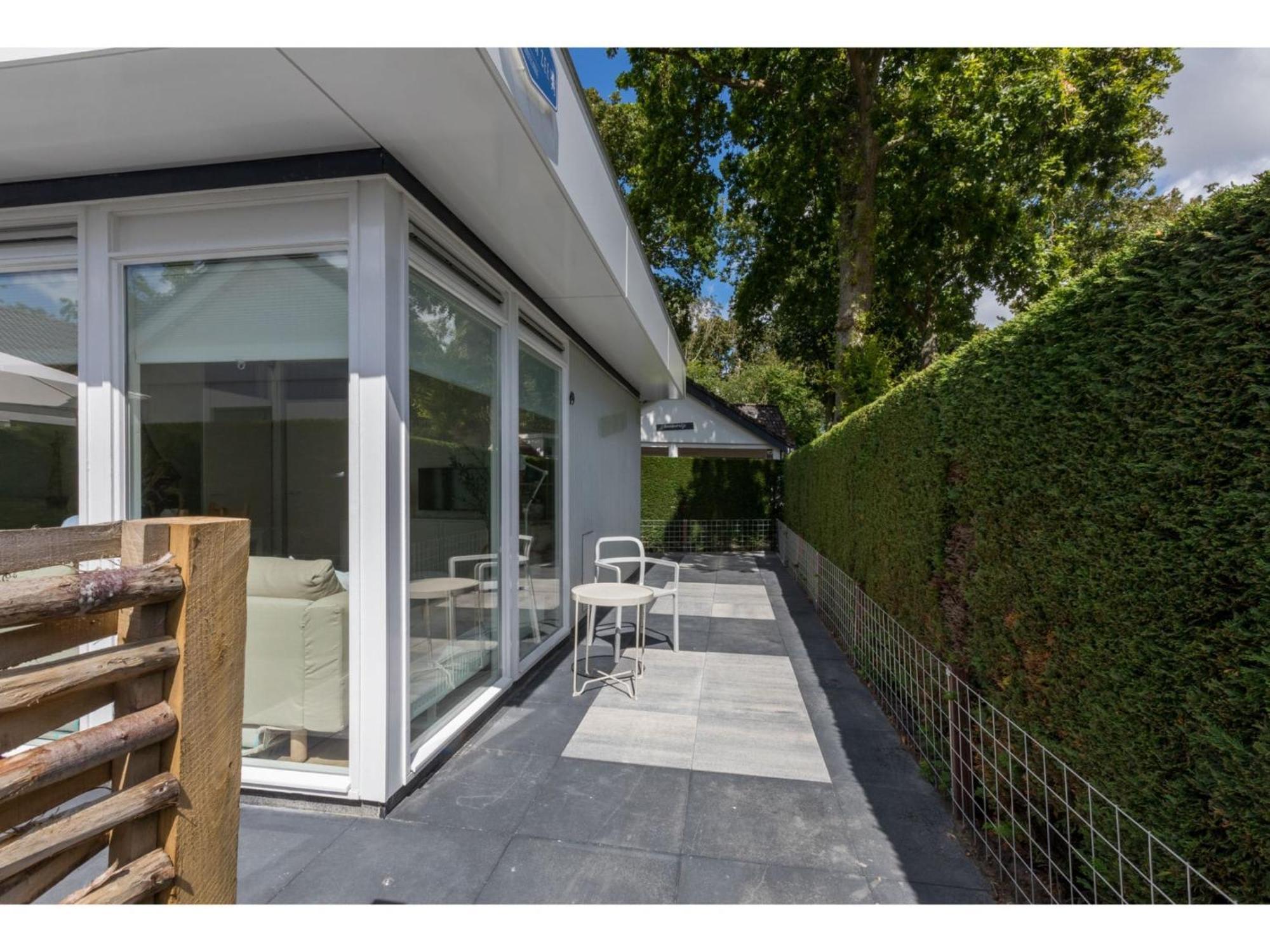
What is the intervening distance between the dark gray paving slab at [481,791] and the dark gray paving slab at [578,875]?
0.23 m

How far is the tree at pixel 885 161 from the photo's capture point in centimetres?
788

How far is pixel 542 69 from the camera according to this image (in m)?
2.34

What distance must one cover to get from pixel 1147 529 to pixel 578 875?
6.94ft

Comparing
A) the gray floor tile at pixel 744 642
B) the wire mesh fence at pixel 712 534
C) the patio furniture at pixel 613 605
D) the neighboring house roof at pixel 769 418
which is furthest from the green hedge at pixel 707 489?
the patio furniture at pixel 613 605

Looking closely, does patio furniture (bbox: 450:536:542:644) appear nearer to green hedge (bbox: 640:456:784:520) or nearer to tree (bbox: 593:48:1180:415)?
tree (bbox: 593:48:1180:415)

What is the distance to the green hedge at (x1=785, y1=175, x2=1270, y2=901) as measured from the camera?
4.16ft

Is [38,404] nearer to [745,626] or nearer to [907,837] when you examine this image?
[907,837]

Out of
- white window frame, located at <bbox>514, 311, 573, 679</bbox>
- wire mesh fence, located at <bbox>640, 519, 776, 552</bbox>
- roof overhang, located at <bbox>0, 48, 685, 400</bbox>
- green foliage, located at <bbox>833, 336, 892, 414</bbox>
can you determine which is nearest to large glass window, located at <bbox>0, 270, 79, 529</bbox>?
roof overhang, located at <bbox>0, 48, 685, 400</bbox>

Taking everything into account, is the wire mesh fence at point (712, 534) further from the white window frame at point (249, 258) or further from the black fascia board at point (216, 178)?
the black fascia board at point (216, 178)

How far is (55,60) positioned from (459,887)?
9.62 feet

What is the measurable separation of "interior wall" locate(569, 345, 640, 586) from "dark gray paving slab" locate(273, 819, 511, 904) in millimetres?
3046

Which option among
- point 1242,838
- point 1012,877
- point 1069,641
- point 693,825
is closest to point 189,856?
point 693,825

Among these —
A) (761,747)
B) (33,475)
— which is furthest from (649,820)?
(33,475)
